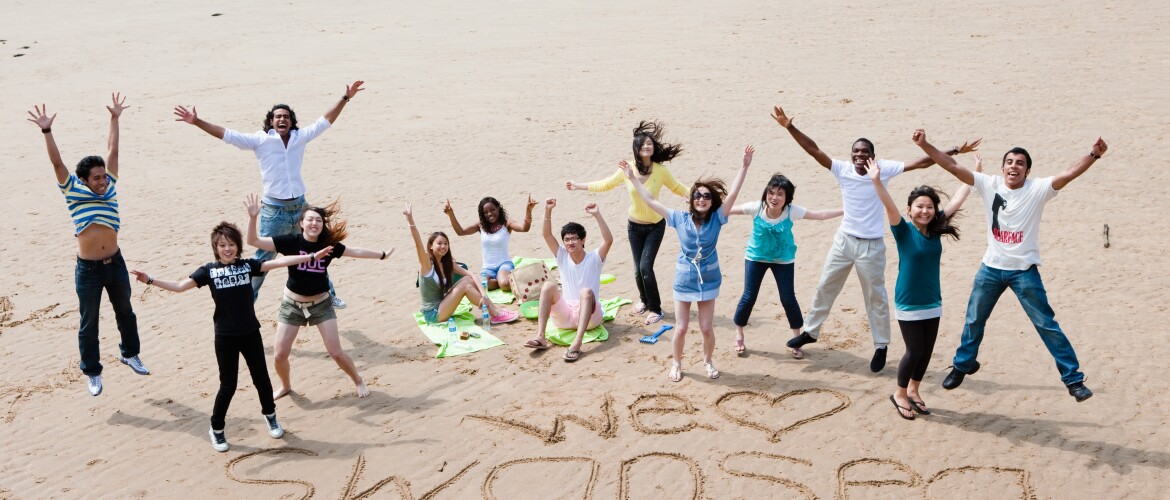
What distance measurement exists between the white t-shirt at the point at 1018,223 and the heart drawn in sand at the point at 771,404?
5.50ft

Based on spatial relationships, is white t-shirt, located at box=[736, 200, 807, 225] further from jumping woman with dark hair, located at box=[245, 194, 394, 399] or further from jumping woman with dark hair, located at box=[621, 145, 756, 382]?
jumping woman with dark hair, located at box=[245, 194, 394, 399]

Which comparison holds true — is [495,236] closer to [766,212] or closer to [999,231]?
[766,212]

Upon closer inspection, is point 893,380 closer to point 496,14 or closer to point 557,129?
point 557,129

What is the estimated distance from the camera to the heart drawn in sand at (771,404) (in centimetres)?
752

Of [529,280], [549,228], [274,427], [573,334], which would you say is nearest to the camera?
[274,427]

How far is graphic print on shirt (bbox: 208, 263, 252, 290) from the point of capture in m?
7.21

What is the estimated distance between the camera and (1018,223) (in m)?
7.00

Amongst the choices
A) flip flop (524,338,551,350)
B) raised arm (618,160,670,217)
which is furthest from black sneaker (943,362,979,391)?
flip flop (524,338,551,350)

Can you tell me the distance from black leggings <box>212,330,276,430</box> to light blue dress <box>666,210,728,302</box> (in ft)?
10.9

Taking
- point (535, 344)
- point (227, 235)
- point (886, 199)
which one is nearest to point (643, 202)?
point (535, 344)

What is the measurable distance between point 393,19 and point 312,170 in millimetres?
14078

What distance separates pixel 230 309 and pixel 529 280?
3594 millimetres

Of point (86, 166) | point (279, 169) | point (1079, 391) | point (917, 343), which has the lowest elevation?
point (1079, 391)

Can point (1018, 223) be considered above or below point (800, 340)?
above
